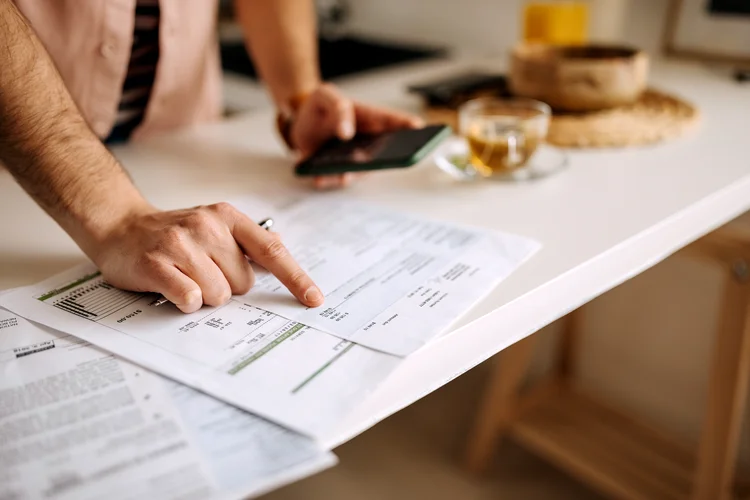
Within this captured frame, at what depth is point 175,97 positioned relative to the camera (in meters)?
0.99

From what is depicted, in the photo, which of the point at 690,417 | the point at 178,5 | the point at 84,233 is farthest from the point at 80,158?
the point at 690,417

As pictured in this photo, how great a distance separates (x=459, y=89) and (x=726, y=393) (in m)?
0.66

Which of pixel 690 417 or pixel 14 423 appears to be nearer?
pixel 14 423

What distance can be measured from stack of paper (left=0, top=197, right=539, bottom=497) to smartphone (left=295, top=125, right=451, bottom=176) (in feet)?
0.37

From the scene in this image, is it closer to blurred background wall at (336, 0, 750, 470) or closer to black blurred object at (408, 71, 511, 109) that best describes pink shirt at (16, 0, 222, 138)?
black blurred object at (408, 71, 511, 109)

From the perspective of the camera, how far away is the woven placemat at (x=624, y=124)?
33.9 inches

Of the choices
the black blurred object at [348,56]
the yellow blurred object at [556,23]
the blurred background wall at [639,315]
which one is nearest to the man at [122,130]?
the yellow blurred object at [556,23]

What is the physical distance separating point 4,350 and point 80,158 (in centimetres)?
20

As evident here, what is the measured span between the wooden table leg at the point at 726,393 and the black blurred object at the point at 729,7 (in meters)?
0.53

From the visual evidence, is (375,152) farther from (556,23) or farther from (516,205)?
(556,23)

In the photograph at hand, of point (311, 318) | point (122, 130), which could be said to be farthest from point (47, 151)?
point (122, 130)

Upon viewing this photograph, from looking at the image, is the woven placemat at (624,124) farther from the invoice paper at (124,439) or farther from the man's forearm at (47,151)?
the invoice paper at (124,439)

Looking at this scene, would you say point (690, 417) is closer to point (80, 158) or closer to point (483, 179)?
point (483, 179)

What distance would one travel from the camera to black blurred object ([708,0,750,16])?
1.16m
